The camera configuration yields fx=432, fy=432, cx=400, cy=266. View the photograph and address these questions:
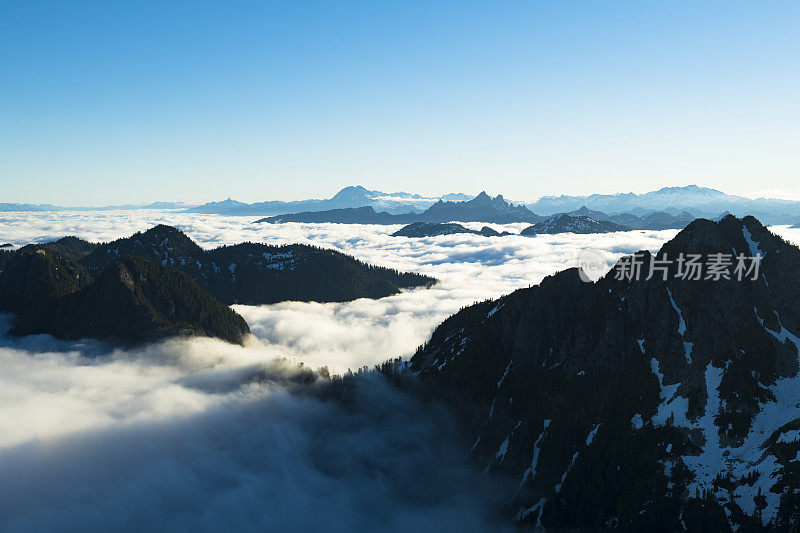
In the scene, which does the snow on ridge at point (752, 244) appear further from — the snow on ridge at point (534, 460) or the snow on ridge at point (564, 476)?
the snow on ridge at point (564, 476)

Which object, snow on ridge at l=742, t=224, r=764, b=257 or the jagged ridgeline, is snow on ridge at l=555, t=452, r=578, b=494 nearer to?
the jagged ridgeline

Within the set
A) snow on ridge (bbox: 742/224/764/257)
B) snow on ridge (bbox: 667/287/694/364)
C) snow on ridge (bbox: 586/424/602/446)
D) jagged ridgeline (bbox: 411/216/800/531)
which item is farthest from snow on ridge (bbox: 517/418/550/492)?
snow on ridge (bbox: 742/224/764/257)

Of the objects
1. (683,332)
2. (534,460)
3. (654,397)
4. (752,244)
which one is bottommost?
(534,460)

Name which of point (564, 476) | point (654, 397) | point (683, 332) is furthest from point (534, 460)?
point (683, 332)

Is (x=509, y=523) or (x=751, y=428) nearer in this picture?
(x=751, y=428)

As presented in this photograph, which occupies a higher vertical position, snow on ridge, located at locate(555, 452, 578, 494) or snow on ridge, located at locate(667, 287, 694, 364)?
snow on ridge, located at locate(667, 287, 694, 364)

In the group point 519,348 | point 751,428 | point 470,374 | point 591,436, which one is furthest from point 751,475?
point 470,374

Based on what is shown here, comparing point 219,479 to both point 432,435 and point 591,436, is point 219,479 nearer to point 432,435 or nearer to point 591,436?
point 432,435

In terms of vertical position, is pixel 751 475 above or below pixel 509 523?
above

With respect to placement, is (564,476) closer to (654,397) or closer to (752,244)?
(654,397)
